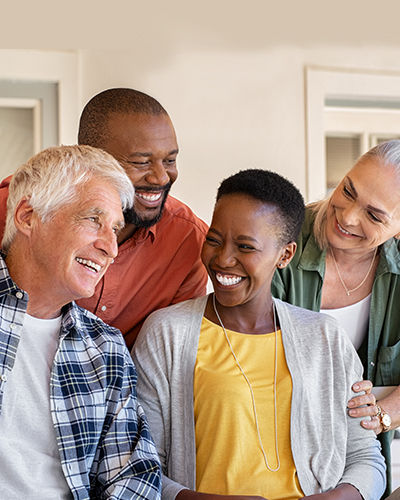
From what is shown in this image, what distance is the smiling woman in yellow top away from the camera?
66.9 inches

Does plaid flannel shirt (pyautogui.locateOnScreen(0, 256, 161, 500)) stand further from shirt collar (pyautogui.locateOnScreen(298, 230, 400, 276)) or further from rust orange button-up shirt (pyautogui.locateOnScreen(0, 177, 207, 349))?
shirt collar (pyautogui.locateOnScreen(298, 230, 400, 276))

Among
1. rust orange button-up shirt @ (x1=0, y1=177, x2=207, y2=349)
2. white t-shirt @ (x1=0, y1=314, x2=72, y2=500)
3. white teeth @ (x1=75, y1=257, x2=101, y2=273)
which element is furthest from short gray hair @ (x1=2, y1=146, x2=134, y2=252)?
rust orange button-up shirt @ (x1=0, y1=177, x2=207, y2=349)

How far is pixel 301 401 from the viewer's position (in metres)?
1.74

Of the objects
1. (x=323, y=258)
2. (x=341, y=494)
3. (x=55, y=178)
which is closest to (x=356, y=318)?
(x=323, y=258)

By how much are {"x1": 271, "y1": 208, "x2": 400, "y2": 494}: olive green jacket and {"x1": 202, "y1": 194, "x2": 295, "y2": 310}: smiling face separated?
322mm

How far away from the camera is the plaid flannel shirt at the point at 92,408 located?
156cm

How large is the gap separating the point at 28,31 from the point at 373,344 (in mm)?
2554

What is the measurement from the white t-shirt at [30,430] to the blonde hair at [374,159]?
0.93 metres

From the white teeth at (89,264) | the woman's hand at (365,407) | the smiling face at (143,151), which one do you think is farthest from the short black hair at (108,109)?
the woman's hand at (365,407)

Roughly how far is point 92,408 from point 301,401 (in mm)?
495

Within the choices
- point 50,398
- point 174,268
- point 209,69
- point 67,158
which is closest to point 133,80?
point 209,69

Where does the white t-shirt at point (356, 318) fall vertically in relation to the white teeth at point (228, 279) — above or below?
below

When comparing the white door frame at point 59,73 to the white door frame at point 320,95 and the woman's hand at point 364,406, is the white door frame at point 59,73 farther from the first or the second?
the woman's hand at point 364,406

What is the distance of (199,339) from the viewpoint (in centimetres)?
180
